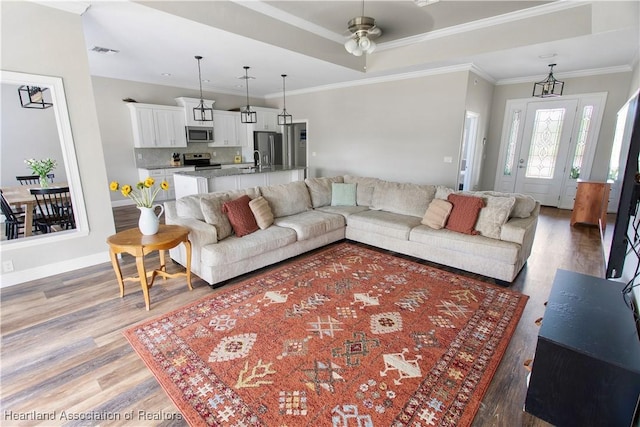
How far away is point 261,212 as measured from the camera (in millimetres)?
3645

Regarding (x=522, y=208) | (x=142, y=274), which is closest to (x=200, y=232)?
(x=142, y=274)

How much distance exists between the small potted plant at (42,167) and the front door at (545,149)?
8.34 m

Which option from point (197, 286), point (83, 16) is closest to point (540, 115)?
point (197, 286)

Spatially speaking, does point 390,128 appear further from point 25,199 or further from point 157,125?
point 25,199

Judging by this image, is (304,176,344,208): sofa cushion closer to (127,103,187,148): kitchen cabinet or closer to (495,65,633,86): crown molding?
(127,103,187,148): kitchen cabinet

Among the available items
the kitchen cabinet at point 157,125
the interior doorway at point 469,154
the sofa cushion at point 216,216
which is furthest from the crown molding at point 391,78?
the sofa cushion at point 216,216

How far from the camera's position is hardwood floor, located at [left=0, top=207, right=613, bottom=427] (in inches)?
66.6

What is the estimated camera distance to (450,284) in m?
3.14

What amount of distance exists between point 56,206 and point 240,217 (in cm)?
210

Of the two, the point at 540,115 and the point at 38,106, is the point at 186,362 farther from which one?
the point at 540,115

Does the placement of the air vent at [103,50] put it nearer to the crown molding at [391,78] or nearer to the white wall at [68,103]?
the white wall at [68,103]

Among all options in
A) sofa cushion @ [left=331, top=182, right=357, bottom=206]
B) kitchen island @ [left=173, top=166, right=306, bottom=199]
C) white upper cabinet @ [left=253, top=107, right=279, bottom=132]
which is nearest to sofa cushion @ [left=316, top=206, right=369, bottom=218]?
sofa cushion @ [left=331, top=182, right=357, bottom=206]

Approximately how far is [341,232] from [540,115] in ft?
17.9

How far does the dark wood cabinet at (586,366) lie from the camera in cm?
134
